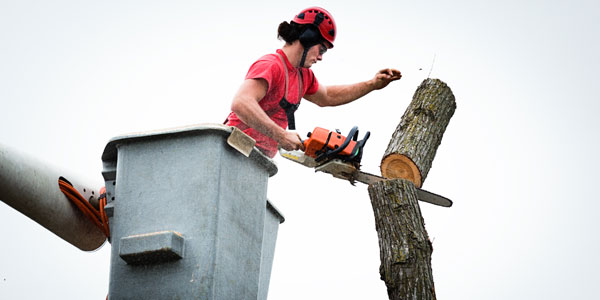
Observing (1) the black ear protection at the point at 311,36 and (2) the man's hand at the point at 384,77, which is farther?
(2) the man's hand at the point at 384,77

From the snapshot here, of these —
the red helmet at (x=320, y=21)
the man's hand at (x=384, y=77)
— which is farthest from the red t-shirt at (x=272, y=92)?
the man's hand at (x=384, y=77)

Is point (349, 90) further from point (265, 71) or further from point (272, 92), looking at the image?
point (265, 71)

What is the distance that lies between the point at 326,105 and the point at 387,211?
1574 millimetres

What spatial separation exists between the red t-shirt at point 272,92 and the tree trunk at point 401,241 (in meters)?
0.84

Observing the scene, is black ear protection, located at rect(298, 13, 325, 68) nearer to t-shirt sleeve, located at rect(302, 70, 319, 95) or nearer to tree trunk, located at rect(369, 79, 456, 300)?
t-shirt sleeve, located at rect(302, 70, 319, 95)

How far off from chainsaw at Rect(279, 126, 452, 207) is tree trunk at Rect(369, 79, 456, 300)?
261 millimetres

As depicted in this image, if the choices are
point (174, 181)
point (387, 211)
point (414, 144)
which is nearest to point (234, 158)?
point (174, 181)

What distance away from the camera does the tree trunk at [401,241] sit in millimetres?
4555

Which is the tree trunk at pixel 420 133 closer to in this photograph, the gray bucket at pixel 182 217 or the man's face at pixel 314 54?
the man's face at pixel 314 54

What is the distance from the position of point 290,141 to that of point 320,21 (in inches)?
35.1

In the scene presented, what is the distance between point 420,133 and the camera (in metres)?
5.61

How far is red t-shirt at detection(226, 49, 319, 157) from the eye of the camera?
5.17 m

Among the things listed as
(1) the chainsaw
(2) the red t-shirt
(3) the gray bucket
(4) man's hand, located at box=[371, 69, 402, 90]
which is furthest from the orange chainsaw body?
(4) man's hand, located at box=[371, 69, 402, 90]

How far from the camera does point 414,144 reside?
5.52 m
